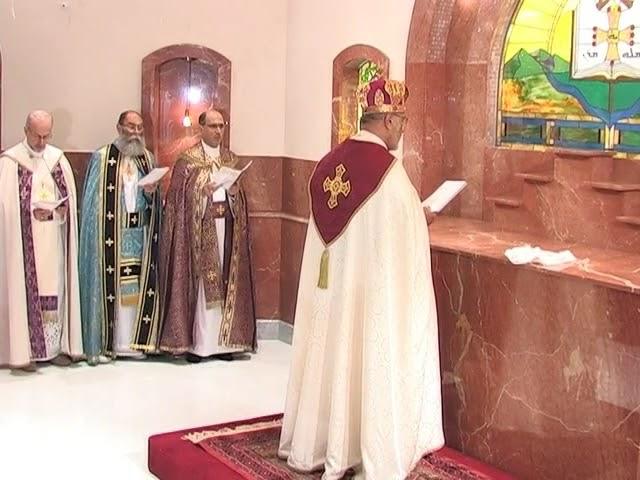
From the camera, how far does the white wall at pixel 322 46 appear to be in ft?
22.6

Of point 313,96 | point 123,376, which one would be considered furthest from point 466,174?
point 123,376

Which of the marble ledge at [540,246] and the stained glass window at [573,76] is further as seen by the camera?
the stained glass window at [573,76]

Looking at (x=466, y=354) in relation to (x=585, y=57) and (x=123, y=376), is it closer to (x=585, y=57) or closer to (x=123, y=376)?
(x=585, y=57)

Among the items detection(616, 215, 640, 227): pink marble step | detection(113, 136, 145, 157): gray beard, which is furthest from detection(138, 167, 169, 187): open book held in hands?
detection(616, 215, 640, 227): pink marble step

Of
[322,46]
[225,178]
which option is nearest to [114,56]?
[225,178]

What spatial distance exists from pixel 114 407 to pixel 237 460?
1.60 meters

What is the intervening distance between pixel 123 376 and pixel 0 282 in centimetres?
104

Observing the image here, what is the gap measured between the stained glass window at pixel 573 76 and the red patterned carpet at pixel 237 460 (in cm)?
190

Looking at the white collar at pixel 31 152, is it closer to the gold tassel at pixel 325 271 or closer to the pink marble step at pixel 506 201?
the pink marble step at pixel 506 201

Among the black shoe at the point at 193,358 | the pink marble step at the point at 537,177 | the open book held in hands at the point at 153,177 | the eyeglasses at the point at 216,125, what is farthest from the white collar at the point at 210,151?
the pink marble step at the point at 537,177

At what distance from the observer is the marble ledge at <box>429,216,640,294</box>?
14.9ft

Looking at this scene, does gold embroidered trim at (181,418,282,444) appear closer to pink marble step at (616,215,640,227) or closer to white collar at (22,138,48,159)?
pink marble step at (616,215,640,227)

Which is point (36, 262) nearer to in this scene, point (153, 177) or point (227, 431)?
point (153, 177)

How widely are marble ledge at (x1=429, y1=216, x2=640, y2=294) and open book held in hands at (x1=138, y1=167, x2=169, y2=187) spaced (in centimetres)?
192
